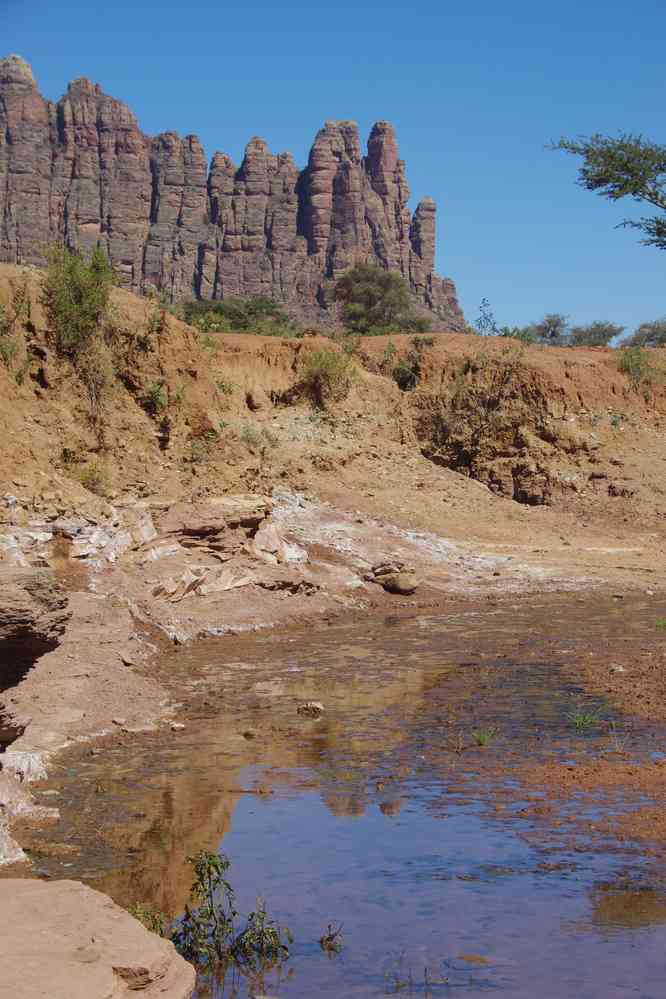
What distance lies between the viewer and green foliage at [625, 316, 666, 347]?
4269 centimetres

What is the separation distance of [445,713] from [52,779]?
3.51 metres

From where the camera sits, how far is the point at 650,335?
142 ft

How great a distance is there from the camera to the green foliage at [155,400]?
764 inches

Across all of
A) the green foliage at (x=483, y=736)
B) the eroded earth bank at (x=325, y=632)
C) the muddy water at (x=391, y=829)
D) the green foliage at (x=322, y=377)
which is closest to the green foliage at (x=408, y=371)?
the eroded earth bank at (x=325, y=632)

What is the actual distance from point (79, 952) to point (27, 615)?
198 cm

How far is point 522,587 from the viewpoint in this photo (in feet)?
55.6

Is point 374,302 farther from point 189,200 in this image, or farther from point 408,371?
point 189,200

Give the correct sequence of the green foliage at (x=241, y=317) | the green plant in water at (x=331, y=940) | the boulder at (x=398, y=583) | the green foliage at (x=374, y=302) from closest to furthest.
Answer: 1. the green plant in water at (x=331, y=940)
2. the boulder at (x=398, y=583)
3. the green foliage at (x=241, y=317)
4. the green foliage at (x=374, y=302)

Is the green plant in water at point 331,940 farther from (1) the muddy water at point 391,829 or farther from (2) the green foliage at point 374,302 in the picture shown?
(2) the green foliage at point 374,302

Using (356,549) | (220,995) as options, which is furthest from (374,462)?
(220,995)

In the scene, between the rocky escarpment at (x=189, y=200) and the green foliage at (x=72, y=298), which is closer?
the green foliage at (x=72, y=298)

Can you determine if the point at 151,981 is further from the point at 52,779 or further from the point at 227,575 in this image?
the point at 227,575

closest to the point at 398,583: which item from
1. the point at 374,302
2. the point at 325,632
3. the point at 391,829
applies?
the point at 325,632

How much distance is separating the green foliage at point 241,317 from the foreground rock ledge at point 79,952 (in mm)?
22114
